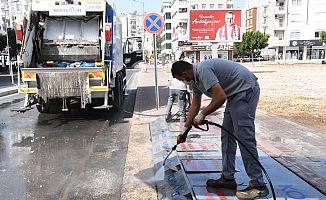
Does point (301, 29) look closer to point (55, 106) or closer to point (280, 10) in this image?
point (280, 10)

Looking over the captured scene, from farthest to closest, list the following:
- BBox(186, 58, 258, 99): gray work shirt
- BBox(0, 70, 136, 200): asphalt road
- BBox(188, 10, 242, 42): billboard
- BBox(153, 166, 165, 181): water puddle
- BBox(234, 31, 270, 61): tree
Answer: BBox(234, 31, 270, 61): tree
BBox(188, 10, 242, 42): billboard
BBox(153, 166, 165, 181): water puddle
BBox(0, 70, 136, 200): asphalt road
BBox(186, 58, 258, 99): gray work shirt

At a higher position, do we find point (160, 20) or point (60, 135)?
point (160, 20)

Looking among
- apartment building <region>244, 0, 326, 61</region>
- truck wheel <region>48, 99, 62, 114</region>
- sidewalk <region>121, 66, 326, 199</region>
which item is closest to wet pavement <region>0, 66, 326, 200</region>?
sidewalk <region>121, 66, 326, 199</region>

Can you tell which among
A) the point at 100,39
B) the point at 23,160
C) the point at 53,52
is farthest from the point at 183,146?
the point at 53,52

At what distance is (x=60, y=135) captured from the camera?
22.9 feet

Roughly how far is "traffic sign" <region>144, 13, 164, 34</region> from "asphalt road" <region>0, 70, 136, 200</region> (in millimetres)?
2620

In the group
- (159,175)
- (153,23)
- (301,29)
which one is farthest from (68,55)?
(301,29)

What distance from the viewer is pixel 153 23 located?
30.5 feet

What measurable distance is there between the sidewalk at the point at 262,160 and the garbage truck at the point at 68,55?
60.3 inches

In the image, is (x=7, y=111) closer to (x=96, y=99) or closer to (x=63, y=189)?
(x=96, y=99)

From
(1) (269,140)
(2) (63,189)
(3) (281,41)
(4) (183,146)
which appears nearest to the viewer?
(2) (63,189)

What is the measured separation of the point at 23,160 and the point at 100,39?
440 cm

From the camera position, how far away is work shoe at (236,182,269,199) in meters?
3.42

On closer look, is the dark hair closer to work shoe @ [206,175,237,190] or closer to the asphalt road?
work shoe @ [206,175,237,190]
